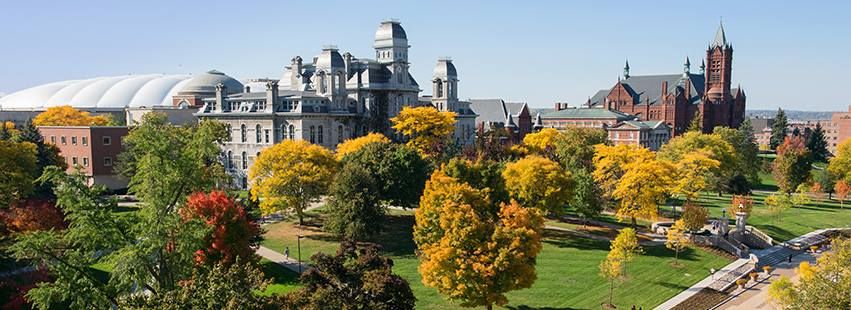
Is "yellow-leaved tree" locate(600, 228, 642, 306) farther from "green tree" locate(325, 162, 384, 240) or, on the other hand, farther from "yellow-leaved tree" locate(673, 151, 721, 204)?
"yellow-leaved tree" locate(673, 151, 721, 204)

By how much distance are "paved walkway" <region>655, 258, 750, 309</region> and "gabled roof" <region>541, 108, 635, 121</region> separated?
68.6 metres

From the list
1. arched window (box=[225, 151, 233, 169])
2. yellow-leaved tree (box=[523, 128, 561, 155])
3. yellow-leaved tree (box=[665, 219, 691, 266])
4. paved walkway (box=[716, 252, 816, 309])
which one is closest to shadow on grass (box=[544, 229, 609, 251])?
yellow-leaved tree (box=[665, 219, 691, 266])

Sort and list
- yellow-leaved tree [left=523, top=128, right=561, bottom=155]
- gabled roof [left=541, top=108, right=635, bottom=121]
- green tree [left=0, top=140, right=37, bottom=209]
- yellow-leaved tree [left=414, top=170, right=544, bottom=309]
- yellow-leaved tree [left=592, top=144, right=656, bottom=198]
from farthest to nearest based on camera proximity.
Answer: gabled roof [left=541, top=108, right=635, bottom=121], yellow-leaved tree [left=523, top=128, right=561, bottom=155], yellow-leaved tree [left=592, top=144, right=656, bottom=198], green tree [left=0, top=140, right=37, bottom=209], yellow-leaved tree [left=414, top=170, right=544, bottom=309]

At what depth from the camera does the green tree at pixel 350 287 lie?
61.7 ft

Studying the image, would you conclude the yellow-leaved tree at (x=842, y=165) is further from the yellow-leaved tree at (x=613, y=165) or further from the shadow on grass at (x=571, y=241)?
the shadow on grass at (x=571, y=241)

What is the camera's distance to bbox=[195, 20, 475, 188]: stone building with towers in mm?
68500

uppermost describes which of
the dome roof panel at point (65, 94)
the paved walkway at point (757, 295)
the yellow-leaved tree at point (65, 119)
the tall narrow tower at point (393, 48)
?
the tall narrow tower at point (393, 48)

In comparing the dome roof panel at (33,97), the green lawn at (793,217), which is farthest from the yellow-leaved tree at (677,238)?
the dome roof panel at (33,97)

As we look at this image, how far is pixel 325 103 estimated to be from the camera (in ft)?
231

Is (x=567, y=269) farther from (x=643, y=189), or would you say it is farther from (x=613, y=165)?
(x=613, y=165)

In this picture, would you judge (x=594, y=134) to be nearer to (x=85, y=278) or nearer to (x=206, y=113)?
(x=206, y=113)

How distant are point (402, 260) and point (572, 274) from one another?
32.9ft

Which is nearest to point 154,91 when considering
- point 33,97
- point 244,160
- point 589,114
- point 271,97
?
point 33,97

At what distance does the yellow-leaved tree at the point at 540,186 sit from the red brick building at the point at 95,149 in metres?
38.6
